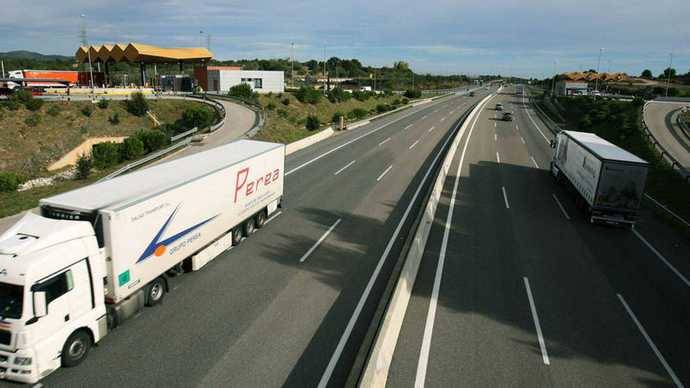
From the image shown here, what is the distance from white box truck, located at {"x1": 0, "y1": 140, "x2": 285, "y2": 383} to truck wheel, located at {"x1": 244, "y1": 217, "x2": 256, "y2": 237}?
2.36m

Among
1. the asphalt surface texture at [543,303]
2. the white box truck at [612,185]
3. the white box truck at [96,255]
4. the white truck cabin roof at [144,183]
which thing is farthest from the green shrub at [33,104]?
the white box truck at [612,185]

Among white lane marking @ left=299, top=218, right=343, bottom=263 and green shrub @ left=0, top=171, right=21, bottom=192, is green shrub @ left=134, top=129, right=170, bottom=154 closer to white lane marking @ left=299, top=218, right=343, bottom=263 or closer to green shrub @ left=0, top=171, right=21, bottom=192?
green shrub @ left=0, top=171, right=21, bottom=192

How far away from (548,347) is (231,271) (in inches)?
390

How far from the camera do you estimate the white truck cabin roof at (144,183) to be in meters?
10.6

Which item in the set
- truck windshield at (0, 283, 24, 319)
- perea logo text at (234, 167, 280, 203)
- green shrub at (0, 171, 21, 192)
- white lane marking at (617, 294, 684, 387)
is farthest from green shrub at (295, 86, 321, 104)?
truck windshield at (0, 283, 24, 319)

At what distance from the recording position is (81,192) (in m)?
11.5

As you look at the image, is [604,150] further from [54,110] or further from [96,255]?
[54,110]

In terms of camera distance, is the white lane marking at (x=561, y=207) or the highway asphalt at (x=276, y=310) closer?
the highway asphalt at (x=276, y=310)

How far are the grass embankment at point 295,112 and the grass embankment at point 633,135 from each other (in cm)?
2930

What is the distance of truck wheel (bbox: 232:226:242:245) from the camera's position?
16.5m

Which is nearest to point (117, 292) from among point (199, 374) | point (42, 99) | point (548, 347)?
point (199, 374)

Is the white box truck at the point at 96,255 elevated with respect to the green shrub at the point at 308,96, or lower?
lower

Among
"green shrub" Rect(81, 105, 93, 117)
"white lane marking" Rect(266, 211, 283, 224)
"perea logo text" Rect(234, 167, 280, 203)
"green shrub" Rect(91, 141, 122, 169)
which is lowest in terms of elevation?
"white lane marking" Rect(266, 211, 283, 224)

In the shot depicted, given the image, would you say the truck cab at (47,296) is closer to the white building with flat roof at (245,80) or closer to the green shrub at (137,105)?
the green shrub at (137,105)
